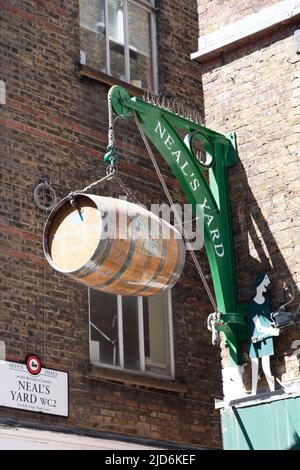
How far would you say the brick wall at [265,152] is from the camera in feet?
33.7

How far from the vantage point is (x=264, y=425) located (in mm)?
9953

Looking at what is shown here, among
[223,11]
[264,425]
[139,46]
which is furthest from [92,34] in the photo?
[264,425]

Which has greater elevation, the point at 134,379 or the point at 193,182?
the point at 193,182

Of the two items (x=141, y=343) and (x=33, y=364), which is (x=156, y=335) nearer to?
(x=141, y=343)

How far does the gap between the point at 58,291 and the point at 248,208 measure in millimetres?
3310

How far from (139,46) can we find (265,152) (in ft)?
17.4

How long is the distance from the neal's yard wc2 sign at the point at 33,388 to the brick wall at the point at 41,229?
97 millimetres

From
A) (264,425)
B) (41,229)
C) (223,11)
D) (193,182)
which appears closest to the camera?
(264,425)

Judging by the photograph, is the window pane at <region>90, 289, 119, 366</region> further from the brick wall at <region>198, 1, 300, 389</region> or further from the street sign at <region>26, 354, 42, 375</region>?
the brick wall at <region>198, 1, 300, 389</region>

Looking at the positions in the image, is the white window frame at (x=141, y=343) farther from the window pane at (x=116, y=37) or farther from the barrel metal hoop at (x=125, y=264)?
the barrel metal hoop at (x=125, y=264)

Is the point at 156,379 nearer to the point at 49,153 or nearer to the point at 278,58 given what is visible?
the point at 49,153

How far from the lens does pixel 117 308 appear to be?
550 inches

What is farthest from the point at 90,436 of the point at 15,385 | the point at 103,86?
the point at 103,86

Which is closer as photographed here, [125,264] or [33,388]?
[125,264]
